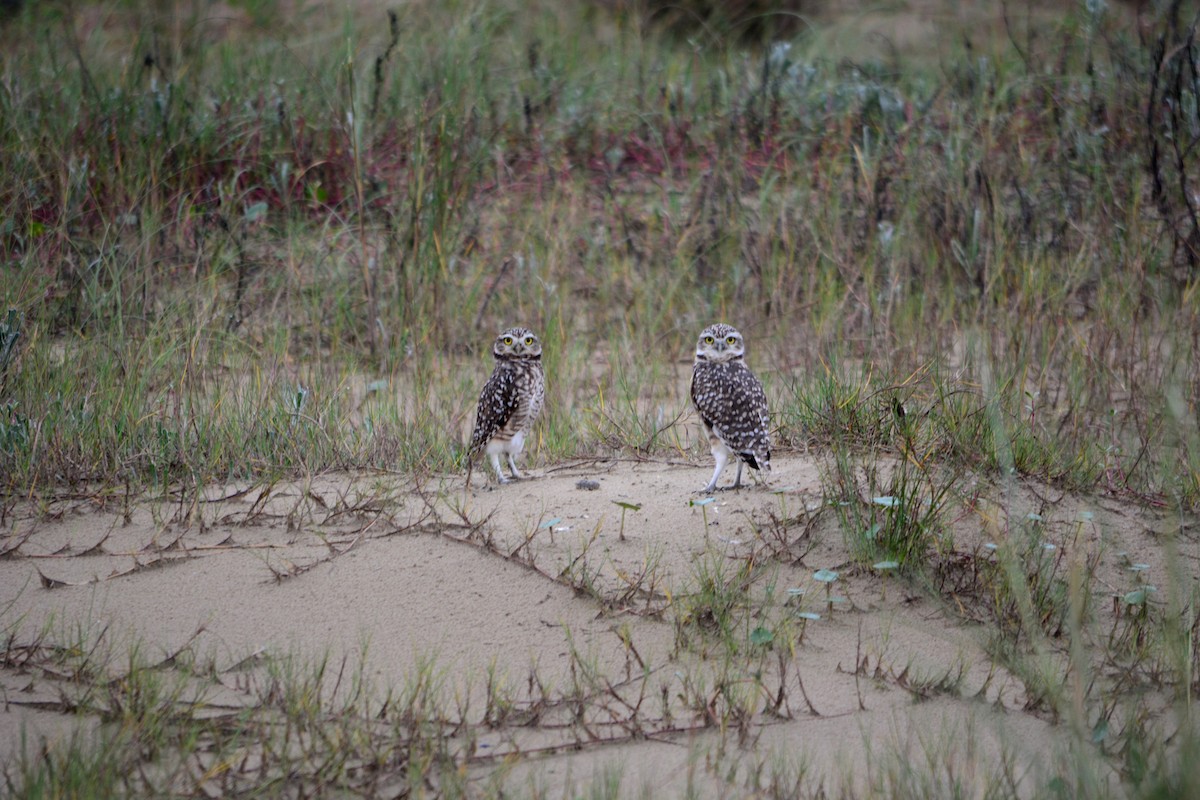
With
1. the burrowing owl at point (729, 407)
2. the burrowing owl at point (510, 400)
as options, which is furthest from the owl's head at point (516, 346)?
the burrowing owl at point (729, 407)

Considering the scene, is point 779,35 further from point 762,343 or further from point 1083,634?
point 1083,634

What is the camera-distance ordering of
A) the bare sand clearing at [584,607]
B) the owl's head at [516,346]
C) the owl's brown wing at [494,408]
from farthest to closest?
the owl's head at [516,346] → the owl's brown wing at [494,408] → the bare sand clearing at [584,607]

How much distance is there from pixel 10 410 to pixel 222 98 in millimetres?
Answer: 4010

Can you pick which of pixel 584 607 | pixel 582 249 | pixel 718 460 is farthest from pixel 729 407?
pixel 582 249

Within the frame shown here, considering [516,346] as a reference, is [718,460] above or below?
below

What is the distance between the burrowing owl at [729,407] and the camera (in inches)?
172

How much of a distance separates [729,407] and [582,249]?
3651 millimetres

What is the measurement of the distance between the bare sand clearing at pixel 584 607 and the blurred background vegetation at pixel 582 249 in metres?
0.50

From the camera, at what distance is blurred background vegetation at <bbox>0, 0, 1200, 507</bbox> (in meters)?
4.99

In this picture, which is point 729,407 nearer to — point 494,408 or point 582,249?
point 494,408

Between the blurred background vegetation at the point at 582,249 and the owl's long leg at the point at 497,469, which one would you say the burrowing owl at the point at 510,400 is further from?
the blurred background vegetation at the point at 582,249

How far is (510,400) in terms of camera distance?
4.98m

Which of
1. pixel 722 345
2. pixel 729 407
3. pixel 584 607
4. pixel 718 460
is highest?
pixel 722 345

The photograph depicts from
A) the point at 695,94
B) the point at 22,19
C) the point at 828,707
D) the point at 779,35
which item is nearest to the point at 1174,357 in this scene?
the point at 828,707
